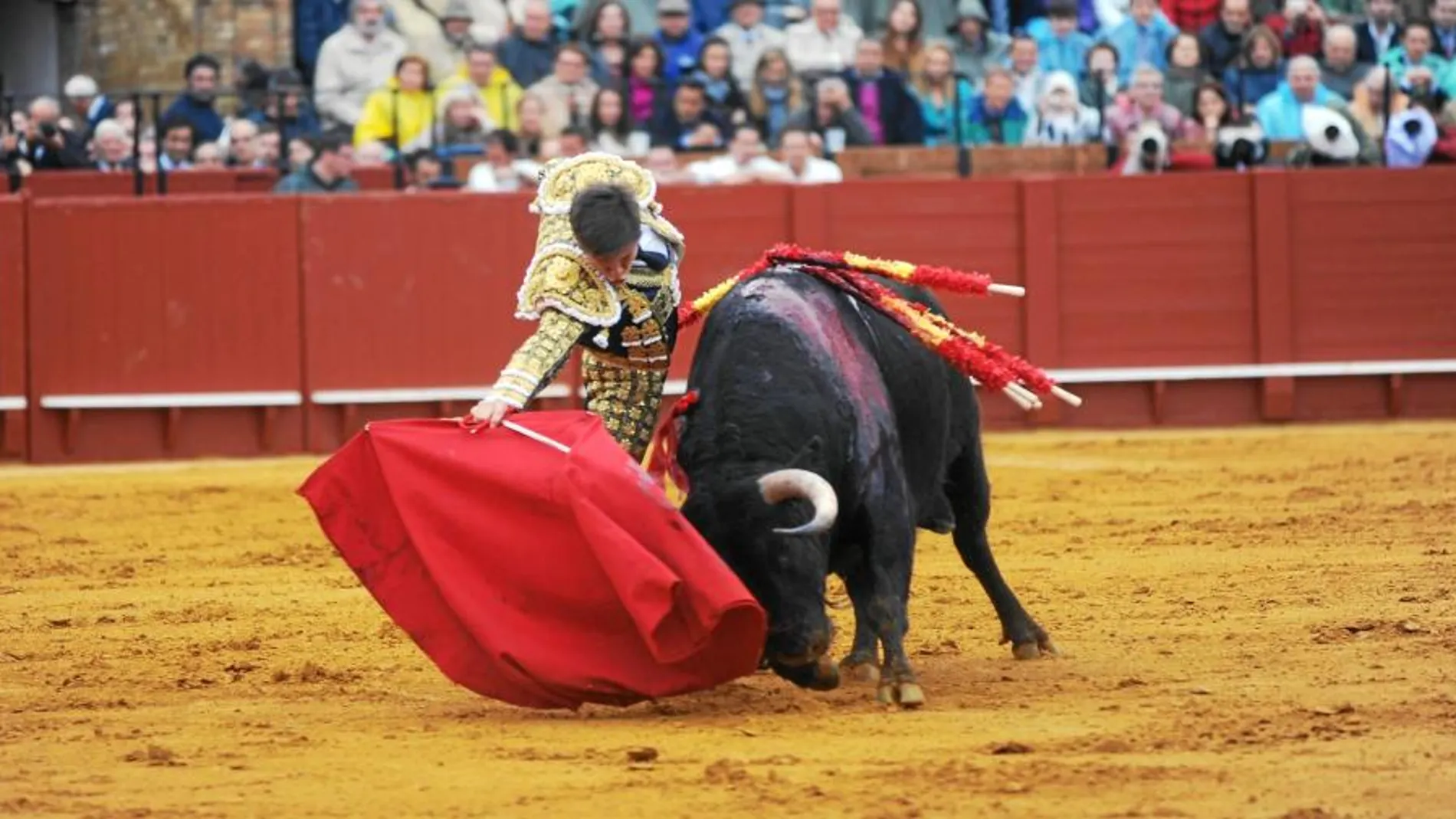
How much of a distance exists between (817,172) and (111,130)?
367 cm

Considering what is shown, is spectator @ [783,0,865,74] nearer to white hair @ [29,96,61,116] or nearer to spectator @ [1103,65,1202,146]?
spectator @ [1103,65,1202,146]

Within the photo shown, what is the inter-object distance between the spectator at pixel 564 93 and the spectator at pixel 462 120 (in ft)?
1.07

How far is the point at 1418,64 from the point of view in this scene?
13961 mm

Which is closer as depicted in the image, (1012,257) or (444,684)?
(444,684)

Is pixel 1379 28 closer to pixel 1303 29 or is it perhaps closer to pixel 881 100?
pixel 1303 29

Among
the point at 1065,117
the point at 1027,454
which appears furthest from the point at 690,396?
the point at 1065,117

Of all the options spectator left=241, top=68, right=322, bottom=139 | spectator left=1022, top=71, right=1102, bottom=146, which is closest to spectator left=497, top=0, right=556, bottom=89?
spectator left=241, top=68, right=322, bottom=139

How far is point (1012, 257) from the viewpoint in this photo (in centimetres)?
1340

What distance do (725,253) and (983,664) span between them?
274 inches

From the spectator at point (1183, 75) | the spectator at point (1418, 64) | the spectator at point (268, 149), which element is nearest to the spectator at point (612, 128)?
the spectator at point (268, 149)

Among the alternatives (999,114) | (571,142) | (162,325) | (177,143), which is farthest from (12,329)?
(999,114)

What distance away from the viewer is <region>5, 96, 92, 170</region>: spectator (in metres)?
13.3

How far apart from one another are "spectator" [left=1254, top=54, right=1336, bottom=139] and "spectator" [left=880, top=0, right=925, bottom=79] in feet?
6.08

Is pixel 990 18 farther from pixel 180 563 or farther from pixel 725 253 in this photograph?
pixel 180 563
